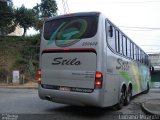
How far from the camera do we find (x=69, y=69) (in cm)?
1092

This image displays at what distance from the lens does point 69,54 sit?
10945mm

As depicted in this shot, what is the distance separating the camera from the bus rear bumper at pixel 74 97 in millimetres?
10203

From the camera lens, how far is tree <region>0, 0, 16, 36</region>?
4028cm

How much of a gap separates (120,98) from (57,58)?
329 centimetres

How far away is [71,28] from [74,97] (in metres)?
2.46

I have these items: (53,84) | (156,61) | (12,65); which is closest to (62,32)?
(53,84)

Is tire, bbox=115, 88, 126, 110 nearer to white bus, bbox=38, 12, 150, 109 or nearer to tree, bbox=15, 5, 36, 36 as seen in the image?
white bus, bbox=38, 12, 150, 109

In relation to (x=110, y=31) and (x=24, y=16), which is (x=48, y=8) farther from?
(x=110, y=31)

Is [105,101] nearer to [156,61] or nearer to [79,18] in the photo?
[79,18]

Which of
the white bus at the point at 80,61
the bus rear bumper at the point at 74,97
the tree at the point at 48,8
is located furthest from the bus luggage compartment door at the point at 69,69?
the tree at the point at 48,8

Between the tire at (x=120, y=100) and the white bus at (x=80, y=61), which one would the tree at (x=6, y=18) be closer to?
the tire at (x=120, y=100)

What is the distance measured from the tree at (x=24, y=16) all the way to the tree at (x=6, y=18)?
28.6 inches

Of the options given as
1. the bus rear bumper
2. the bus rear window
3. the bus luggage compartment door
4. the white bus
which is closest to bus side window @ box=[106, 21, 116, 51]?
the white bus

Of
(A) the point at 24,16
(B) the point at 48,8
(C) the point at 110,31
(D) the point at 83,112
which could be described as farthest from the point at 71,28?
(B) the point at 48,8
